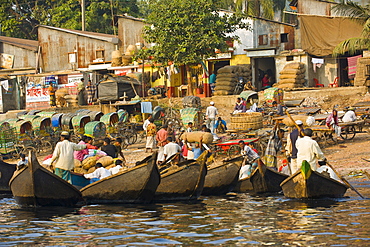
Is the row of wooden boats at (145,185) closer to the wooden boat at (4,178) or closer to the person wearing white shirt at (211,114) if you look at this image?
the wooden boat at (4,178)

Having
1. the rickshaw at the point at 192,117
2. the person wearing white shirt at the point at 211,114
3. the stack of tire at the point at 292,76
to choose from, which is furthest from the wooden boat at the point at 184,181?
the stack of tire at the point at 292,76

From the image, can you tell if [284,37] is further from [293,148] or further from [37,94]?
[293,148]

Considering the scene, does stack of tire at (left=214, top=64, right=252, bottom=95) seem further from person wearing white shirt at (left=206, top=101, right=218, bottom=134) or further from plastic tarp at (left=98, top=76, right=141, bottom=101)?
person wearing white shirt at (left=206, top=101, right=218, bottom=134)

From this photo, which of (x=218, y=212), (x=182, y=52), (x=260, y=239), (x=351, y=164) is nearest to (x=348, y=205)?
(x=218, y=212)

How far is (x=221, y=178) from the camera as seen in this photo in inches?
615

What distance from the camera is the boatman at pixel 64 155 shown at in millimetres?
14181

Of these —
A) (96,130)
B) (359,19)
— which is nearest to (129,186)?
(96,130)

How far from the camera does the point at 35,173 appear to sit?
13516mm

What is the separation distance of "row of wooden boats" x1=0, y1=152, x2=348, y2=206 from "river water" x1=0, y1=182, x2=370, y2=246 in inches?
9.9

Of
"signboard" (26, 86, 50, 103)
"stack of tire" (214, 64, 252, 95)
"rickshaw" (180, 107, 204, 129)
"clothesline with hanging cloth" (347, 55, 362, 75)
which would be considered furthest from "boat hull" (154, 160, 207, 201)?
"signboard" (26, 86, 50, 103)

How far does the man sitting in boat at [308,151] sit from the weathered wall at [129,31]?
91.5 ft

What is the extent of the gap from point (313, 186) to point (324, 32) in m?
20.3

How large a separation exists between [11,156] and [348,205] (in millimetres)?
15923

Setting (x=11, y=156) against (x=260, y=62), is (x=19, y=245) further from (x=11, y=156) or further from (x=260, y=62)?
(x=260, y=62)
